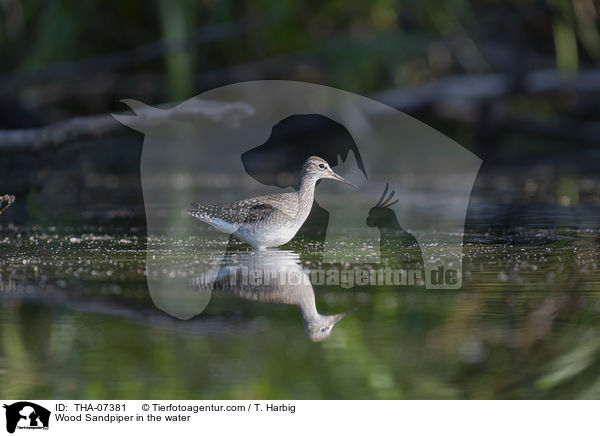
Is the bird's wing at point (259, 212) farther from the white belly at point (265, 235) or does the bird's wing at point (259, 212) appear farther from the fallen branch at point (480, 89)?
the fallen branch at point (480, 89)

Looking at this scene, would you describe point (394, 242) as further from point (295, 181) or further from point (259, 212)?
point (295, 181)

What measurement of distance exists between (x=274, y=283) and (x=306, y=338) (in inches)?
29.5

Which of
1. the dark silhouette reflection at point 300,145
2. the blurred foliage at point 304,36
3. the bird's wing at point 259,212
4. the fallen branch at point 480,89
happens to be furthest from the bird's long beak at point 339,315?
the fallen branch at point 480,89

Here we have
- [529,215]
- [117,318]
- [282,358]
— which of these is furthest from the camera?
[529,215]

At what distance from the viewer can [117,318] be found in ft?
11.5

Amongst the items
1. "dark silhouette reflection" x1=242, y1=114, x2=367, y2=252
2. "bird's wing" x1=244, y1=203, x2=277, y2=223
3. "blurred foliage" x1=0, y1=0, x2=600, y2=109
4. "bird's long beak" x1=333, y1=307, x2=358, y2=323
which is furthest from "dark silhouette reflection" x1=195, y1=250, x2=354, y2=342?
"blurred foliage" x1=0, y1=0, x2=600, y2=109

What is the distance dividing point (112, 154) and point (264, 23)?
7.56 ft
